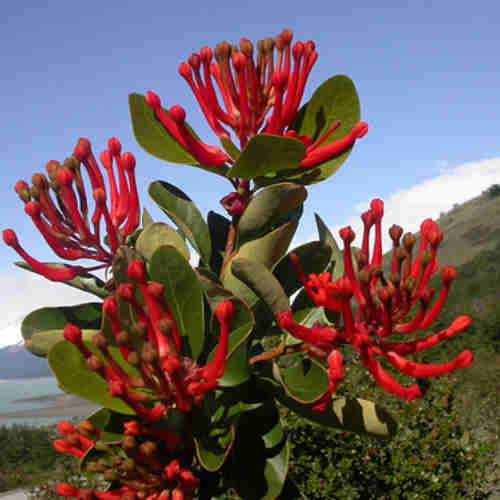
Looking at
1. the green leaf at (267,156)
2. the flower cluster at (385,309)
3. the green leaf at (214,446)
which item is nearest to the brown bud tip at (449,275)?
the flower cluster at (385,309)

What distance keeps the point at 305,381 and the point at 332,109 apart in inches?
27.4

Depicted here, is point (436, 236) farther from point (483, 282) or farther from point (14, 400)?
point (14, 400)

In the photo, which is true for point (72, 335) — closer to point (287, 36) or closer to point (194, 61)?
point (194, 61)

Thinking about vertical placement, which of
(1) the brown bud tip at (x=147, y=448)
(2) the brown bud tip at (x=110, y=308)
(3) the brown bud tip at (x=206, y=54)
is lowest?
(1) the brown bud tip at (x=147, y=448)

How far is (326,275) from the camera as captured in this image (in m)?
1.12

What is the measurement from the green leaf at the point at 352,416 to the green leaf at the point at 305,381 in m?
0.03

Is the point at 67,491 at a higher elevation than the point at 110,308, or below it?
below

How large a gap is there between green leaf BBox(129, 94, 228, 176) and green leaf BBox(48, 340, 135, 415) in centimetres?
57

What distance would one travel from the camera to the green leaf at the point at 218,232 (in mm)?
1583

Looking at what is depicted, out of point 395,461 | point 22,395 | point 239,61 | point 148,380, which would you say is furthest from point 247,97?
point 22,395

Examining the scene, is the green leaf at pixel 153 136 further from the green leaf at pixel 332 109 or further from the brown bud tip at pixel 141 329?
the brown bud tip at pixel 141 329

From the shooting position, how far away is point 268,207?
4.42ft

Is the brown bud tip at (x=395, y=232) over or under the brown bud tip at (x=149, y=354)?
over

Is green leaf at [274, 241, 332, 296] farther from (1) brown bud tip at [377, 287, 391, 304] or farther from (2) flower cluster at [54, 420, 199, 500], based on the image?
(2) flower cluster at [54, 420, 199, 500]
